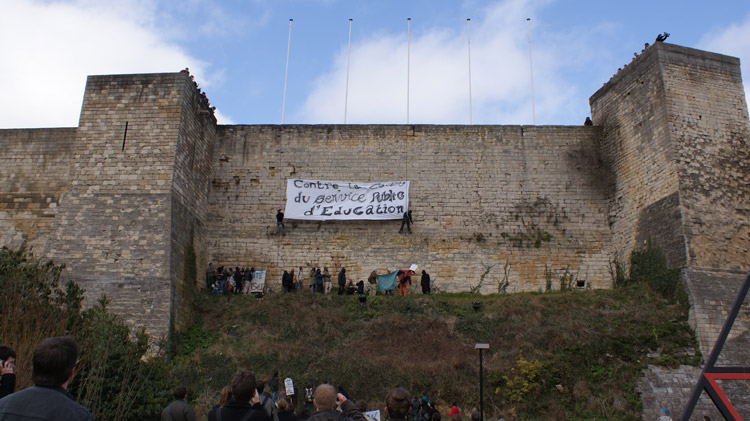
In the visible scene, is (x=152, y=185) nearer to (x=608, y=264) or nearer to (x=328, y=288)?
(x=328, y=288)

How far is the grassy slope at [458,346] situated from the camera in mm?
11453

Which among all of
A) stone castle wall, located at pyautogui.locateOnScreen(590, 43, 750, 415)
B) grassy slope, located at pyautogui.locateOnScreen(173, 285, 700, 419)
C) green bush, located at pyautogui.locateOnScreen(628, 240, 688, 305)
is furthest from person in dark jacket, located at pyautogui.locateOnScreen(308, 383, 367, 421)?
green bush, located at pyautogui.locateOnScreen(628, 240, 688, 305)

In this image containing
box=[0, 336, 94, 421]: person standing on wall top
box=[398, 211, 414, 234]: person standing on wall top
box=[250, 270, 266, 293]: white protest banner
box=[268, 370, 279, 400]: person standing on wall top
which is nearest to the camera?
box=[0, 336, 94, 421]: person standing on wall top

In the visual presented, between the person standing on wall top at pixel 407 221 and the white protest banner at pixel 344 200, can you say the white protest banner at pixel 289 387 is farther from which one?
the person standing on wall top at pixel 407 221

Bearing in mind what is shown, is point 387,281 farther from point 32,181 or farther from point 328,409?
point 328,409

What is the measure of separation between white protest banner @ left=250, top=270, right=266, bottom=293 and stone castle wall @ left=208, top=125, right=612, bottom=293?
0.91ft

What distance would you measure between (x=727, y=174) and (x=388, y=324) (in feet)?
31.2

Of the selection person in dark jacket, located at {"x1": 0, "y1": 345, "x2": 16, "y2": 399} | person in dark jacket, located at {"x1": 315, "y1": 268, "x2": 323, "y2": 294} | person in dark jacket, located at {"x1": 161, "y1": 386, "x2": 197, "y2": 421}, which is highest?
person in dark jacket, located at {"x1": 315, "y1": 268, "x2": 323, "y2": 294}

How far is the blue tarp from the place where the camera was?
53.8ft

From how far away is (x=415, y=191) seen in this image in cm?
1762

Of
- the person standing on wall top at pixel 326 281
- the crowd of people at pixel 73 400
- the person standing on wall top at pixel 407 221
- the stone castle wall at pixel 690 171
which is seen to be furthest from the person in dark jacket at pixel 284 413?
the person standing on wall top at pixel 407 221

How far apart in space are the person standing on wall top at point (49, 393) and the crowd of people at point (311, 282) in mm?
13344

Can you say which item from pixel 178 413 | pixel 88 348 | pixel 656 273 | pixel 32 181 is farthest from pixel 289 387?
pixel 32 181

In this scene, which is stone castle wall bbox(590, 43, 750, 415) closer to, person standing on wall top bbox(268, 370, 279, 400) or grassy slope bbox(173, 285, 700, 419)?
grassy slope bbox(173, 285, 700, 419)
